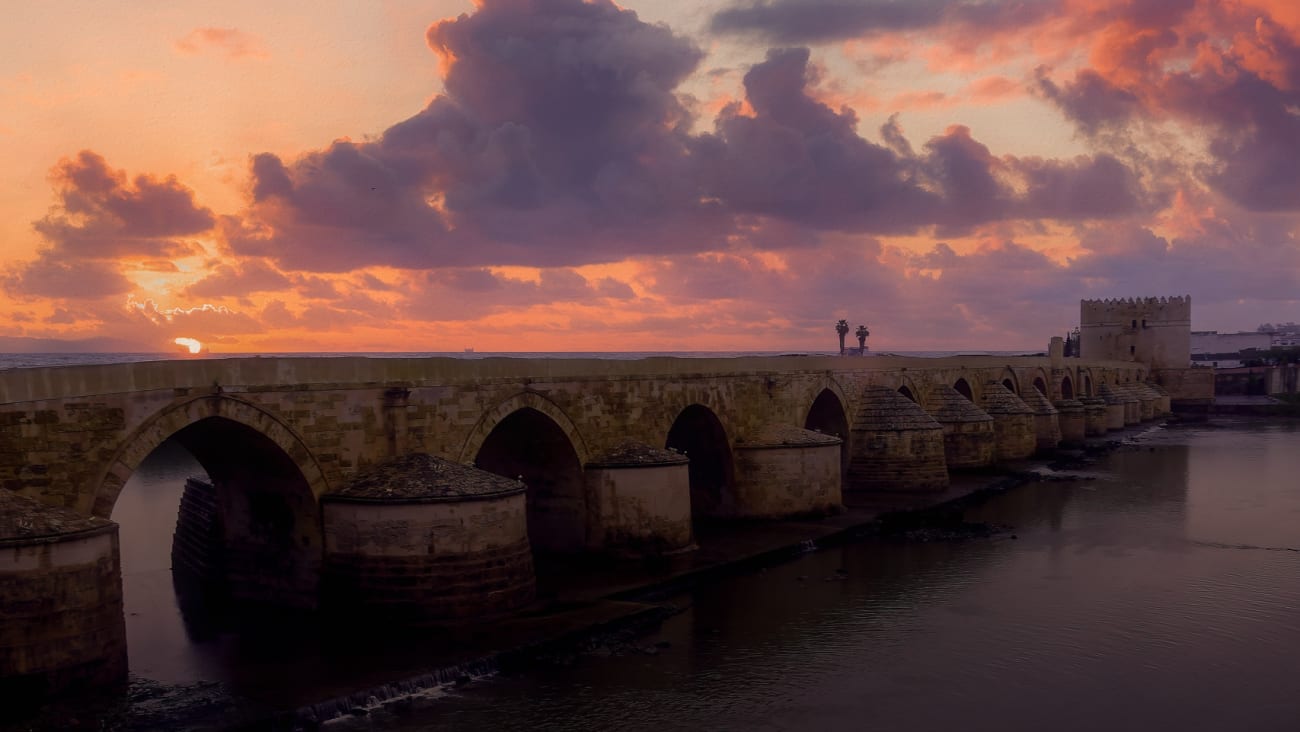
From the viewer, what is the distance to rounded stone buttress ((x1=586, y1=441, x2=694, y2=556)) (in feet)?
62.5

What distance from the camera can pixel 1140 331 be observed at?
70812mm

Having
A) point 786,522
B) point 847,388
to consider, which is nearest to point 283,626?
point 786,522

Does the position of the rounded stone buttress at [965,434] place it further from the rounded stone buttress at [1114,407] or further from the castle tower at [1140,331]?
the castle tower at [1140,331]

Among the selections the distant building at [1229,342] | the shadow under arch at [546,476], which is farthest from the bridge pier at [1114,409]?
the distant building at [1229,342]

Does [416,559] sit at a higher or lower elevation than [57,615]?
lower

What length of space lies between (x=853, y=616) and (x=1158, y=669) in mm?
4352

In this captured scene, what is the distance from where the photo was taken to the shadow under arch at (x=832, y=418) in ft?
96.8

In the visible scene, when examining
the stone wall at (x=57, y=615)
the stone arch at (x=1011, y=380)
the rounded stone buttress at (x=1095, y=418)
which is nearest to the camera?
the stone wall at (x=57, y=615)

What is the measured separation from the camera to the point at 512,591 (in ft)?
49.8

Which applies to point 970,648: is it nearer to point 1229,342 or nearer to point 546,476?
point 546,476

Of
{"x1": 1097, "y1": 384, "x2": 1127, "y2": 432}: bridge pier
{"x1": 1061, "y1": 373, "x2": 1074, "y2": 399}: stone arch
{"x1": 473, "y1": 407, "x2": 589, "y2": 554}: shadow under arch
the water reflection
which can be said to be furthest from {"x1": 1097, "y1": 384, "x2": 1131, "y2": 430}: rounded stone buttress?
{"x1": 473, "y1": 407, "x2": 589, "y2": 554}: shadow under arch

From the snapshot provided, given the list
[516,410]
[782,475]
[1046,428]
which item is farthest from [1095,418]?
[516,410]

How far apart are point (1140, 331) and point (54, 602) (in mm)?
71214

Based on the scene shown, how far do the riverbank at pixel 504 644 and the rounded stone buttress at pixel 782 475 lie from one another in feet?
2.14
